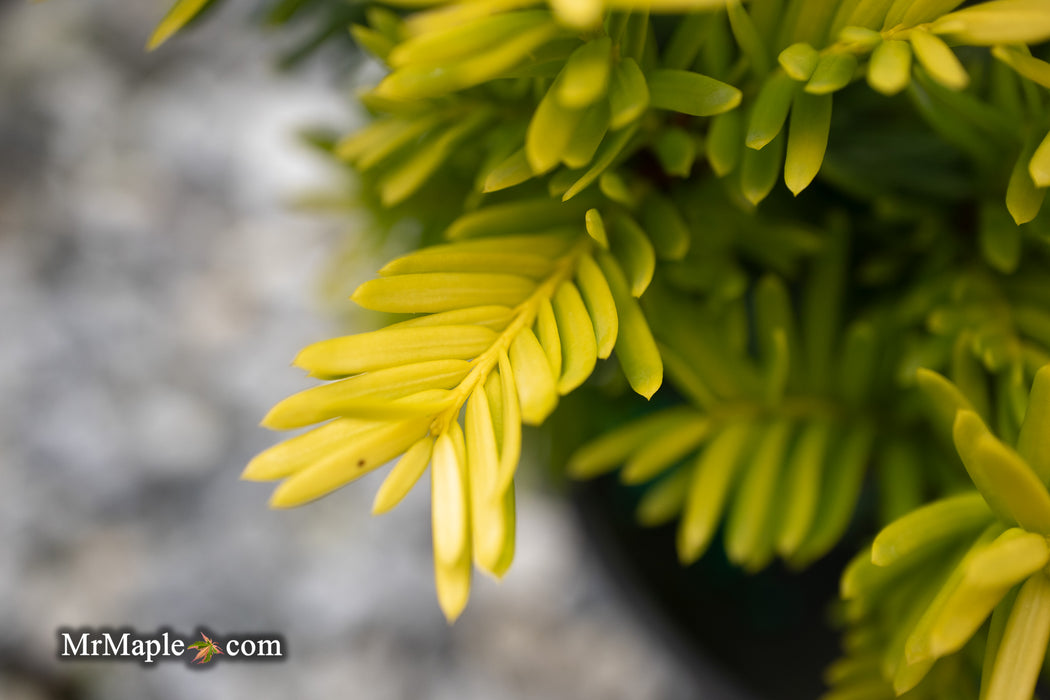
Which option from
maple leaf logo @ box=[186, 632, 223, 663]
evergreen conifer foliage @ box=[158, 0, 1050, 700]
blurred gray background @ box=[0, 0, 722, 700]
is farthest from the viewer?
blurred gray background @ box=[0, 0, 722, 700]

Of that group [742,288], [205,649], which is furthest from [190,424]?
[742,288]

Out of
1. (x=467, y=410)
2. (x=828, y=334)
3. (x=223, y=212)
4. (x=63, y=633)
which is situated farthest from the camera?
(x=223, y=212)

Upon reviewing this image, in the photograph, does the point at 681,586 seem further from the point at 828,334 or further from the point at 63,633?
the point at 63,633

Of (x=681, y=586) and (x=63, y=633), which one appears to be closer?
(x=63, y=633)

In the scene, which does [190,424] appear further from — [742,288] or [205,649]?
[742,288]

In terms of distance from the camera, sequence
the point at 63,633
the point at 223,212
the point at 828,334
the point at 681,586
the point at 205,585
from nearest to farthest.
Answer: the point at 828,334, the point at 63,633, the point at 681,586, the point at 205,585, the point at 223,212

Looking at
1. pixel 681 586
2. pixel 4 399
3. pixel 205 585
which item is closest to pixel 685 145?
pixel 681 586
